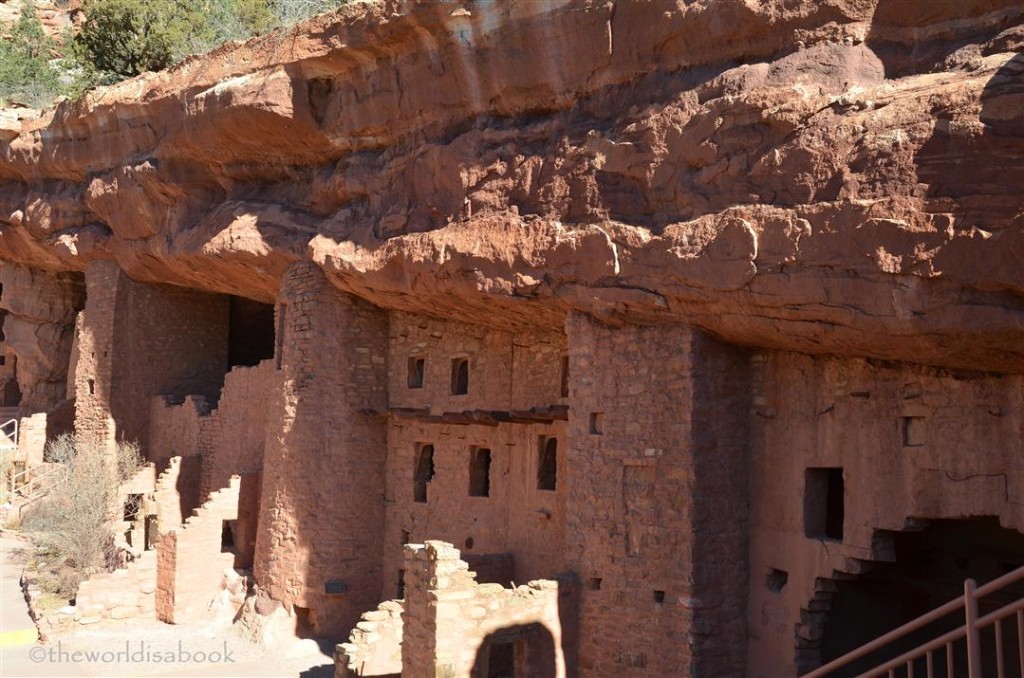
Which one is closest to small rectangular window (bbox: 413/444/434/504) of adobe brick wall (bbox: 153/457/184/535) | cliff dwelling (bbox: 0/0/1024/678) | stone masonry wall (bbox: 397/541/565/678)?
cliff dwelling (bbox: 0/0/1024/678)

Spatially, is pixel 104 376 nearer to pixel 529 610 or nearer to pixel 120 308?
pixel 120 308

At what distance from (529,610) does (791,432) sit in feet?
11.1

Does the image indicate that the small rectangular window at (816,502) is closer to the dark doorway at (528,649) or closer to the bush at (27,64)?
the dark doorway at (528,649)

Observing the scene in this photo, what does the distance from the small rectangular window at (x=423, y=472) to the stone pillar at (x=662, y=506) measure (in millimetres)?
4621

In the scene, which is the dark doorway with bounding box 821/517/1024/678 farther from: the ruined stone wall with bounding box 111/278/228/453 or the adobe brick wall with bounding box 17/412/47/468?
the adobe brick wall with bounding box 17/412/47/468

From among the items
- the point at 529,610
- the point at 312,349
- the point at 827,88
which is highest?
the point at 827,88

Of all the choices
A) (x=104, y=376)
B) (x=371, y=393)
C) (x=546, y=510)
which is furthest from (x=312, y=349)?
(x=104, y=376)

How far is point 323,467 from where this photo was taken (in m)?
16.2

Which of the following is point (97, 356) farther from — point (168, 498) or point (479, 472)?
point (479, 472)

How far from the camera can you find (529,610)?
1190 centimetres

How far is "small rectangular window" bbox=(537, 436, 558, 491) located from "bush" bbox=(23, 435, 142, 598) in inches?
332

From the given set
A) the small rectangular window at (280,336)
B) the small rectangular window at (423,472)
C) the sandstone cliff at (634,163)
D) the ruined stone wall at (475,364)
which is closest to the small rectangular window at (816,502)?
the sandstone cliff at (634,163)

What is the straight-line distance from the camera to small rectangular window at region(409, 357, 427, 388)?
16.6m

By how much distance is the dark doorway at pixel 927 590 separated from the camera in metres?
11.8
